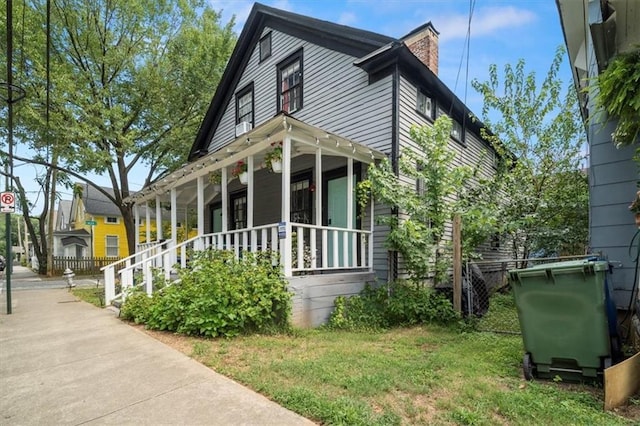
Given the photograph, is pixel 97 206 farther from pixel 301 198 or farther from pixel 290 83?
pixel 301 198

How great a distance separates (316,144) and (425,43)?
215 inches

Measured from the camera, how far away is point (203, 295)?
5398 millimetres

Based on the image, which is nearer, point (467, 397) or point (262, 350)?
point (467, 397)

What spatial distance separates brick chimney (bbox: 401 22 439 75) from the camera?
959cm

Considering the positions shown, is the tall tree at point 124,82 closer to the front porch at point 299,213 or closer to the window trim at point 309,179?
the front porch at point 299,213

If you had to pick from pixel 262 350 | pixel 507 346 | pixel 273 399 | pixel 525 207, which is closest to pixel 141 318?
pixel 262 350

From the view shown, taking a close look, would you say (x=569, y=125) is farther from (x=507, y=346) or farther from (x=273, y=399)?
(x=273, y=399)

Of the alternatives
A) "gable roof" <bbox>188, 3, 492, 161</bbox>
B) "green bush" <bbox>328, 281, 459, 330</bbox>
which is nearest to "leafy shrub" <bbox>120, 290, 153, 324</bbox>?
"green bush" <bbox>328, 281, 459, 330</bbox>

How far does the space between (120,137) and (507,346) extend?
49.1 ft

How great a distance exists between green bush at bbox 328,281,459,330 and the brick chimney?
6.22m

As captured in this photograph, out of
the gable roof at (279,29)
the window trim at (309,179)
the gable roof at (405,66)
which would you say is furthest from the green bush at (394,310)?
the gable roof at (279,29)

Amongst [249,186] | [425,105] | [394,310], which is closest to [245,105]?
[425,105]

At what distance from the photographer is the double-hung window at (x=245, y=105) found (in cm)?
1175

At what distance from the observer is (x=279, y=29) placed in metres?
10.6
